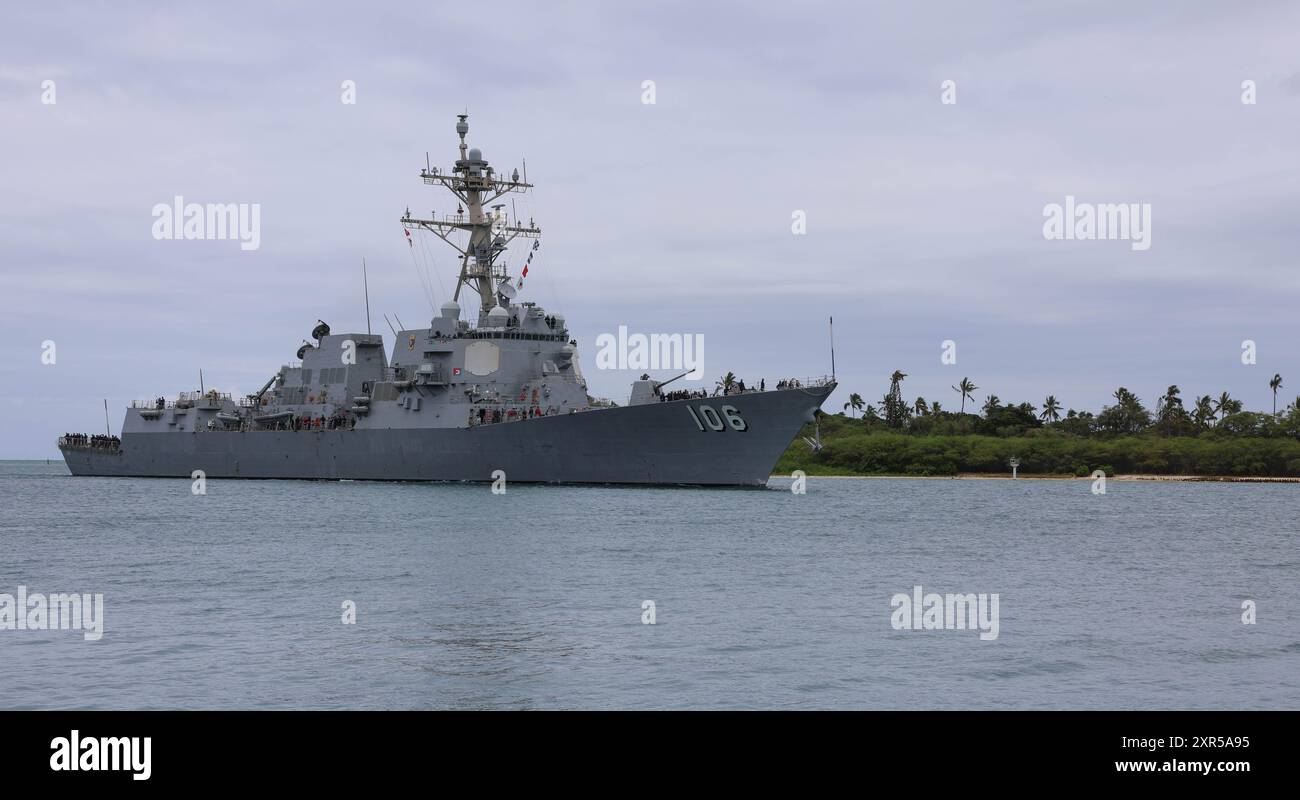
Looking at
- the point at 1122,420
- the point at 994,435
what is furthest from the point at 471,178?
the point at 1122,420

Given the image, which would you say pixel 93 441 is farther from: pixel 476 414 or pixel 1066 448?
pixel 1066 448

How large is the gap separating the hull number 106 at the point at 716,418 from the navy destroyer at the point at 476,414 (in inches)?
2.0

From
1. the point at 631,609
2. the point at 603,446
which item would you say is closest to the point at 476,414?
the point at 603,446

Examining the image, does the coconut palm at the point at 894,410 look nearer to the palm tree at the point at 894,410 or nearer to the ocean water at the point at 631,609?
the palm tree at the point at 894,410

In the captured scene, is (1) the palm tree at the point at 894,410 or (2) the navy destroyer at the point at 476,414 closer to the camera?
(2) the navy destroyer at the point at 476,414

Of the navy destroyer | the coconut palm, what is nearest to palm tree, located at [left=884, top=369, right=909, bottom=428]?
the coconut palm

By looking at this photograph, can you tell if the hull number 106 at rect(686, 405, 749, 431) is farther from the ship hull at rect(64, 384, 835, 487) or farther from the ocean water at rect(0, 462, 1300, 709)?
the ocean water at rect(0, 462, 1300, 709)

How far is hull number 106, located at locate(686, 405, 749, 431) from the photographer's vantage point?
4555 cm

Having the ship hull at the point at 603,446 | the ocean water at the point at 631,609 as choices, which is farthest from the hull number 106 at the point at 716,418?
the ocean water at the point at 631,609

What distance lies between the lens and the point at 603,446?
157 ft

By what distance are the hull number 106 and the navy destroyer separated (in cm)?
5

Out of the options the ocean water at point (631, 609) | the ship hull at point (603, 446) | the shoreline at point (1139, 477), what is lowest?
the shoreline at point (1139, 477)

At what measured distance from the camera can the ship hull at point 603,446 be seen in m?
45.6

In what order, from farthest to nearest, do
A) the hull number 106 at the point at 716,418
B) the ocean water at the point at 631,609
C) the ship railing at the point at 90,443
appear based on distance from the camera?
the ship railing at the point at 90,443, the hull number 106 at the point at 716,418, the ocean water at the point at 631,609
